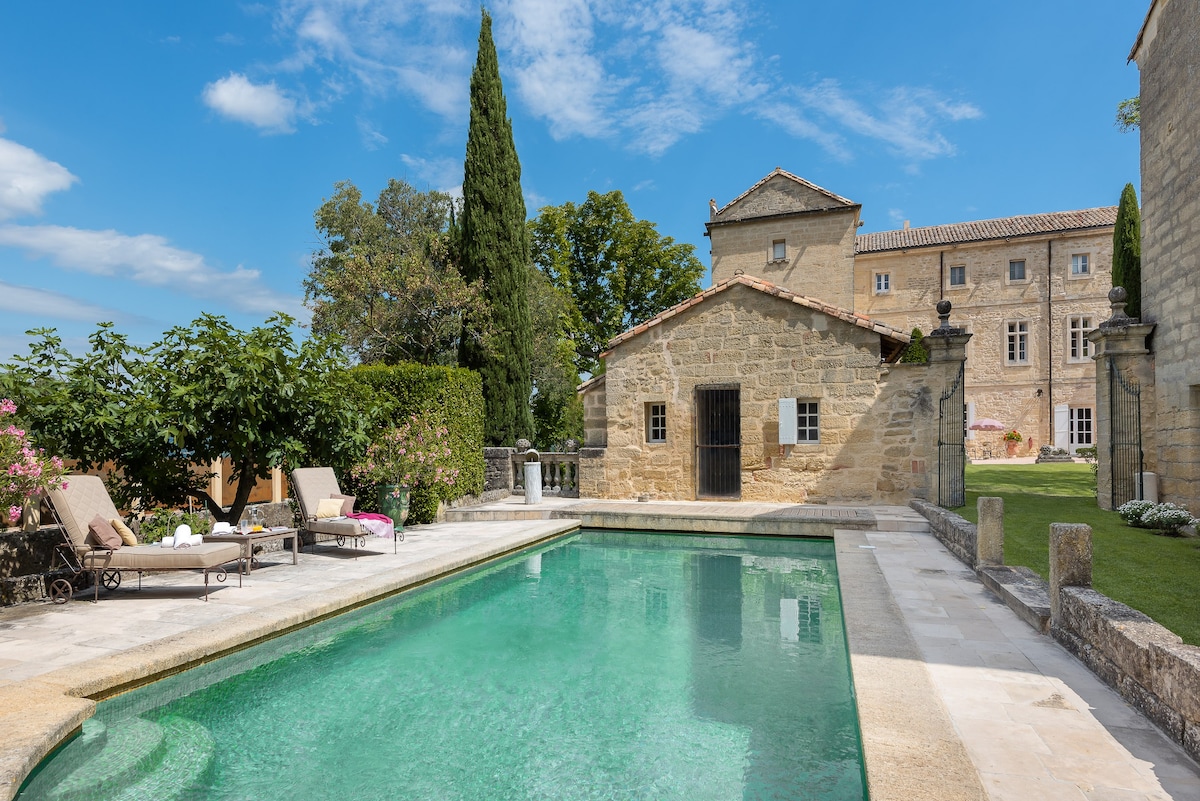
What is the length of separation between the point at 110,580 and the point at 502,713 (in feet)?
17.7

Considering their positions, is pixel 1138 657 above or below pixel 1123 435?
below

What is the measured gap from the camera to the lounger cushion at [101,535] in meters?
6.10

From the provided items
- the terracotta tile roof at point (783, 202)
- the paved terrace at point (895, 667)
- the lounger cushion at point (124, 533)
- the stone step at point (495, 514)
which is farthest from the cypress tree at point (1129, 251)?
the lounger cushion at point (124, 533)

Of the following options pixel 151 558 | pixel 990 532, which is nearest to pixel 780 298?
pixel 990 532

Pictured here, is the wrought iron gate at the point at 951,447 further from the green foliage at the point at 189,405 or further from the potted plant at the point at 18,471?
the potted plant at the point at 18,471

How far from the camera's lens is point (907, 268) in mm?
32094

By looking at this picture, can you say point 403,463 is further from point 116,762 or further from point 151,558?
point 116,762

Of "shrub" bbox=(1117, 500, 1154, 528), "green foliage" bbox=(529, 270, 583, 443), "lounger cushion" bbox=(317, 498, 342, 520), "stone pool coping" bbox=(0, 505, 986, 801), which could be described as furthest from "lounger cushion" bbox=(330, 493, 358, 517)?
"green foliage" bbox=(529, 270, 583, 443)

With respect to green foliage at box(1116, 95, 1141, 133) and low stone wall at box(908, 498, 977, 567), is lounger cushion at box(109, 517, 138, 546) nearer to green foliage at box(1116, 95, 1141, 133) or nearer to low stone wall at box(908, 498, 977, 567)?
low stone wall at box(908, 498, 977, 567)

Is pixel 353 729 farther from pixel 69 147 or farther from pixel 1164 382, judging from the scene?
pixel 1164 382

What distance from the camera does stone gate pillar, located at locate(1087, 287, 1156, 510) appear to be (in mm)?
10492

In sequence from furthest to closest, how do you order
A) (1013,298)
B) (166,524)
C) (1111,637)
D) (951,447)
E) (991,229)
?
1. (991,229)
2. (1013,298)
3. (951,447)
4. (166,524)
5. (1111,637)

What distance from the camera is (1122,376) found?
10.7m

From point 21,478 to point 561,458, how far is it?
36.6 feet
